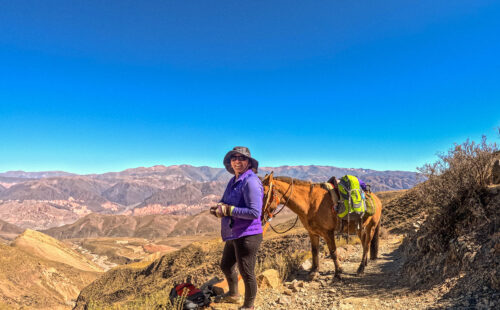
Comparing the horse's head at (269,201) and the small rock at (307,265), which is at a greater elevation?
the horse's head at (269,201)

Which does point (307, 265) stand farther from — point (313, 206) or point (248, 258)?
point (248, 258)

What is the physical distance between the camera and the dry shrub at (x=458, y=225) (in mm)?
3533

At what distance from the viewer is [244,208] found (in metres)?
3.20

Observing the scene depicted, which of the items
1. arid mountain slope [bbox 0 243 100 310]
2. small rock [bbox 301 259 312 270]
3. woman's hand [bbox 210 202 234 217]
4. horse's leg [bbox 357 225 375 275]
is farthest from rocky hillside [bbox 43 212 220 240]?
woman's hand [bbox 210 202 234 217]

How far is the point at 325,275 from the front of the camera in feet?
18.2

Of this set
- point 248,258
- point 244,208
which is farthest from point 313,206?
point 244,208

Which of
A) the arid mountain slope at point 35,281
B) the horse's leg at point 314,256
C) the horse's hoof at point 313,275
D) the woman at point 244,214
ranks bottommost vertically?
the arid mountain slope at point 35,281

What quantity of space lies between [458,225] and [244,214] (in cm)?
366

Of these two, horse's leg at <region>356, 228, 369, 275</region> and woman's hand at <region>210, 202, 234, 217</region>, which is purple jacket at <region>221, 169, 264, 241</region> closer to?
woman's hand at <region>210, 202, 234, 217</region>

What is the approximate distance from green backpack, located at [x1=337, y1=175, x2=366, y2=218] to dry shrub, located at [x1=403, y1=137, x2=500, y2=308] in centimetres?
111

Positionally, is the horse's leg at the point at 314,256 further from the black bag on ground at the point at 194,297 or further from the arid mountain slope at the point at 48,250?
the arid mountain slope at the point at 48,250

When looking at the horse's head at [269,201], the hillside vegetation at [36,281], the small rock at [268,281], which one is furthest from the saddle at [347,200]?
the hillside vegetation at [36,281]

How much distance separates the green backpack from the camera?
5184mm

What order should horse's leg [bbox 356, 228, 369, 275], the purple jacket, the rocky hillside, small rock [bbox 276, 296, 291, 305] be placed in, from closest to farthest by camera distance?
the purple jacket < small rock [bbox 276, 296, 291, 305] < horse's leg [bbox 356, 228, 369, 275] < the rocky hillside
